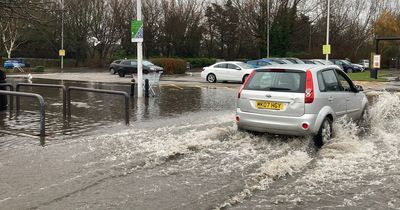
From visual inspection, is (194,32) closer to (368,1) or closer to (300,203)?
(368,1)

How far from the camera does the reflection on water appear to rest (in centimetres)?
998

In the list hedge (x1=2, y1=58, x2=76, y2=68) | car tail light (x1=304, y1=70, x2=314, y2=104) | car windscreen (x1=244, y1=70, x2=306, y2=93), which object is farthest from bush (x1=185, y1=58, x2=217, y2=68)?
car tail light (x1=304, y1=70, x2=314, y2=104)

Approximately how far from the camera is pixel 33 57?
2721 inches

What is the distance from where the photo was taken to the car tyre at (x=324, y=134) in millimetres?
8289

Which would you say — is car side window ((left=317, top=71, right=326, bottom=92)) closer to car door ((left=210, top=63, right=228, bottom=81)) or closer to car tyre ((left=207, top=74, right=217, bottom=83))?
car door ((left=210, top=63, right=228, bottom=81))

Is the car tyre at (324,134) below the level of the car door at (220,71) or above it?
below

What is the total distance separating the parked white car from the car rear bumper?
1884cm

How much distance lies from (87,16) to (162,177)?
56886 millimetres

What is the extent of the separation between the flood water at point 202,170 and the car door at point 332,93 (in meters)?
0.31

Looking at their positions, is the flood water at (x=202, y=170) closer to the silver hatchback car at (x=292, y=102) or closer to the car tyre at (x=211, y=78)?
the silver hatchback car at (x=292, y=102)

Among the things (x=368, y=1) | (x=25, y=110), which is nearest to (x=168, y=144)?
(x=25, y=110)

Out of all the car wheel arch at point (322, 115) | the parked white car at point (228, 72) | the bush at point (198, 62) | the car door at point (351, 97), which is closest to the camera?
the car wheel arch at point (322, 115)

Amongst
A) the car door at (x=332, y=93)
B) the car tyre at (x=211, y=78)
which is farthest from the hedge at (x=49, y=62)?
the car door at (x=332, y=93)

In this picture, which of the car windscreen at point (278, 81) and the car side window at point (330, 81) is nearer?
the car windscreen at point (278, 81)
